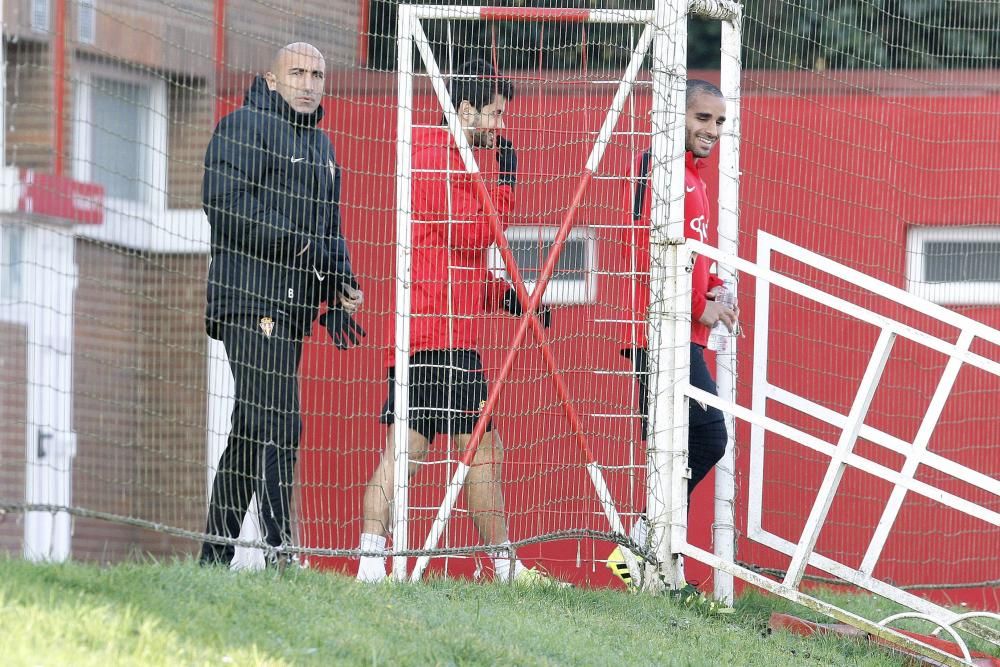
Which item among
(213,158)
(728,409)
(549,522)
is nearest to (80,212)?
(213,158)

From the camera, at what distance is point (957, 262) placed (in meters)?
8.63

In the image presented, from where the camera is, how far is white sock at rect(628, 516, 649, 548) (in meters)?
6.50

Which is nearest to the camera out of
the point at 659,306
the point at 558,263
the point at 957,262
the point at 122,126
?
the point at 122,126

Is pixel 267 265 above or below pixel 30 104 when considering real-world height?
below

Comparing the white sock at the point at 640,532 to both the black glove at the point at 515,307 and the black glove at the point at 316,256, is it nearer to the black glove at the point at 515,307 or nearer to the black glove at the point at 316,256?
the black glove at the point at 515,307

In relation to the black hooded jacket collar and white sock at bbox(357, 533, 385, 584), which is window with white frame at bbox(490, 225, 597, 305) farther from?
white sock at bbox(357, 533, 385, 584)

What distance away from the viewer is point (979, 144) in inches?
340

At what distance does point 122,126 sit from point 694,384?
2425 mm

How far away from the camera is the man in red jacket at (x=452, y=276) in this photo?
6586 millimetres

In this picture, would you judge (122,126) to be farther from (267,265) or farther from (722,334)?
(722,334)

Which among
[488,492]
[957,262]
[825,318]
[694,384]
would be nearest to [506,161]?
[694,384]

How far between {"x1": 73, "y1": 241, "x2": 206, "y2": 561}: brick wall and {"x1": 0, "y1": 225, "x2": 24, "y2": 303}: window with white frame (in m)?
0.32

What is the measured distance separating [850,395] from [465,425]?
2.61 m

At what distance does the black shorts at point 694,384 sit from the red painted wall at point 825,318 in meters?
0.96
